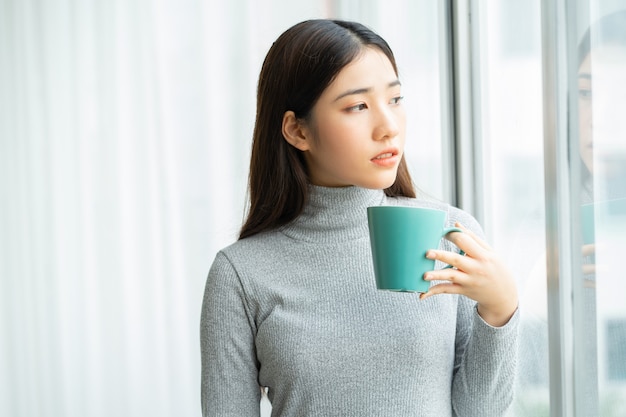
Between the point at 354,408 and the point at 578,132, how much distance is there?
1.61ft

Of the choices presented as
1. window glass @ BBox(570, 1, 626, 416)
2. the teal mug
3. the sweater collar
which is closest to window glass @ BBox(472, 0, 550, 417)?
window glass @ BBox(570, 1, 626, 416)

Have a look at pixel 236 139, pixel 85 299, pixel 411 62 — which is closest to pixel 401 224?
pixel 411 62

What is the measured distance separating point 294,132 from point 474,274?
0.38 metres

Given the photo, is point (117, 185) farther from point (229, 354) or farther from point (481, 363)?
point (481, 363)

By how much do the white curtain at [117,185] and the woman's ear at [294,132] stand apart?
1289 millimetres

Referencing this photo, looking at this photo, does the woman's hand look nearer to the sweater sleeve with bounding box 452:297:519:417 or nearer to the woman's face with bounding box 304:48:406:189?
the sweater sleeve with bounding box 452:297:519:417

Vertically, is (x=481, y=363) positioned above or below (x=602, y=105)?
below

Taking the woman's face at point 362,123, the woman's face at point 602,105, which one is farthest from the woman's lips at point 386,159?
the woman's face at point 602,105

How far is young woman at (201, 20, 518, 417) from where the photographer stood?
1.11 meters

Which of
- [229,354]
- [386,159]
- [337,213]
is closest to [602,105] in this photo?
[386,159]

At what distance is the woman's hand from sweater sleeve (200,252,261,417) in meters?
0.36

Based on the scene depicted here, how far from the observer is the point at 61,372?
8.75 feet

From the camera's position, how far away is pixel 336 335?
1.16 meters

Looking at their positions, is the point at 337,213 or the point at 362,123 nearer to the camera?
the point at 362,123
